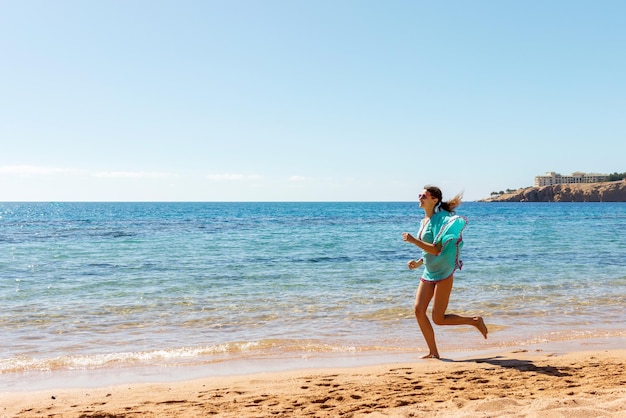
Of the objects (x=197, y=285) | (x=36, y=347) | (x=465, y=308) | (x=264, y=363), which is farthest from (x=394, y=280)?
(x=36, y=347)

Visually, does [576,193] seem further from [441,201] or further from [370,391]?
[370,391]

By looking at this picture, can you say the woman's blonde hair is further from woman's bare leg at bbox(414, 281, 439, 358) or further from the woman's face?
woman's bare leg at bbox(414, 281, 439, 358)

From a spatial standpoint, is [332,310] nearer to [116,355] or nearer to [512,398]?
[116,355]

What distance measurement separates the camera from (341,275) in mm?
14484

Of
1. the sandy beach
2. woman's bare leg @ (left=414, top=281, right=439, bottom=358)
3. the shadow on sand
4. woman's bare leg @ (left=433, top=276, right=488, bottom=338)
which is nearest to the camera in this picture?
the sandy beach

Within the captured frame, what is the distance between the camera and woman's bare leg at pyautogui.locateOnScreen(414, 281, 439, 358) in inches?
257

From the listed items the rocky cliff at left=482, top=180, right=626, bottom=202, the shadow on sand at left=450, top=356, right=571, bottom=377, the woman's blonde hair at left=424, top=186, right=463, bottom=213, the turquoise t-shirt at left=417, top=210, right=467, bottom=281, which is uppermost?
the rocky cliff at left=482, top=180, right=626, bottom=202

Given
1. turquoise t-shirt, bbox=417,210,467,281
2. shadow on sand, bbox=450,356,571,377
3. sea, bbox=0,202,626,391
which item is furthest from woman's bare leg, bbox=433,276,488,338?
sea, bbox=0,202,626,391

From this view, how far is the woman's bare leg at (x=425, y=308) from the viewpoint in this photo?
Answer: 6531 millimetres

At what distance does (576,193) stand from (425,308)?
168 metres

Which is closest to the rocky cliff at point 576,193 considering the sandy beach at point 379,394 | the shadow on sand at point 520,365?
the shadow on sand at point 520,365

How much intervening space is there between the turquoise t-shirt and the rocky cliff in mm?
160712

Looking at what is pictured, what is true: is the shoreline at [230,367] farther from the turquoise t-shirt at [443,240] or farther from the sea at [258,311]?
the turquoise t-shirt at [443,240]

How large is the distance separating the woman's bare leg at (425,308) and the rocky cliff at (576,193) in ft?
526
